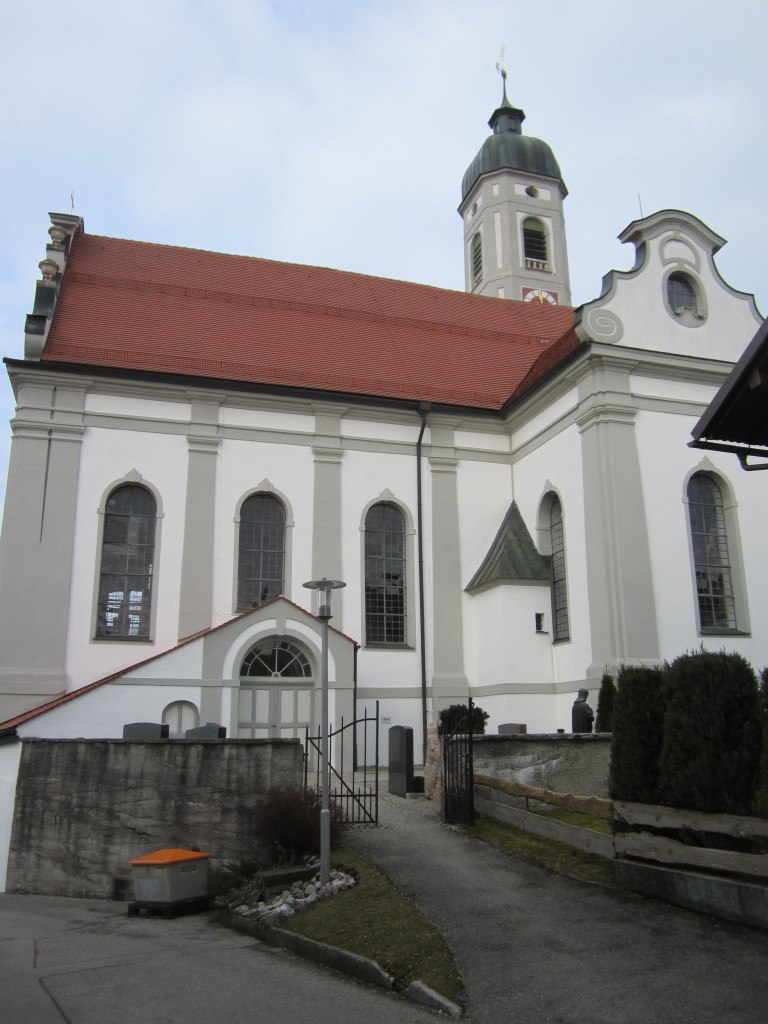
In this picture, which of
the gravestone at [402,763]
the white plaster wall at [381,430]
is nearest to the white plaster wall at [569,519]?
the white plaster wall at [381,430]

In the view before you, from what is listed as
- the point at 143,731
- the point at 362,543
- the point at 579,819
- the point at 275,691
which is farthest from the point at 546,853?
the point at 362,543

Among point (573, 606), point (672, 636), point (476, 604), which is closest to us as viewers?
point (672, 636)

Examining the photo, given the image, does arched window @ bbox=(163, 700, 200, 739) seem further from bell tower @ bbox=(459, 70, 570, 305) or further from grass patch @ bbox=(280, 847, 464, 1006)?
bell tower @ bbox=(459, 70, 570, 305)

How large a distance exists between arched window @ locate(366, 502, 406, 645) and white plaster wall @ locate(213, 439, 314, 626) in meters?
1.48

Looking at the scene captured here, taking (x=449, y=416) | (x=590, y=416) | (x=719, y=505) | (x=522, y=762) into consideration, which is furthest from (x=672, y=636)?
(x=449, y=416)

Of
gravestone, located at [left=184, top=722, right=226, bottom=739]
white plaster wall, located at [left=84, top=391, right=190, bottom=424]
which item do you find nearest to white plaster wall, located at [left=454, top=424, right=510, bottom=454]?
white plaster wall, located at [left=84, top=391, right=190, bottom=424]

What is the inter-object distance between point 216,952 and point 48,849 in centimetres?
478

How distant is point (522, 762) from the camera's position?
13086 millimetres

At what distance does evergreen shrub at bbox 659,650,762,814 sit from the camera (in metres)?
7.75

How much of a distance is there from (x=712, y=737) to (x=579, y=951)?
6.87ft

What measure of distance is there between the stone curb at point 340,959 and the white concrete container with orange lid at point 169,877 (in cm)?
102

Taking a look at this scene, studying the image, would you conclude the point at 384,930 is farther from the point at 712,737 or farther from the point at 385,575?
the point at 385,575

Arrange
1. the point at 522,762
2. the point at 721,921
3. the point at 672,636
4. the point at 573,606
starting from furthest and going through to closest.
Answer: the point at 573,606, the point at 672,636, the point at 522,762, the point at 721,921

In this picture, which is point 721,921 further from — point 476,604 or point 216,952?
point 476,604
